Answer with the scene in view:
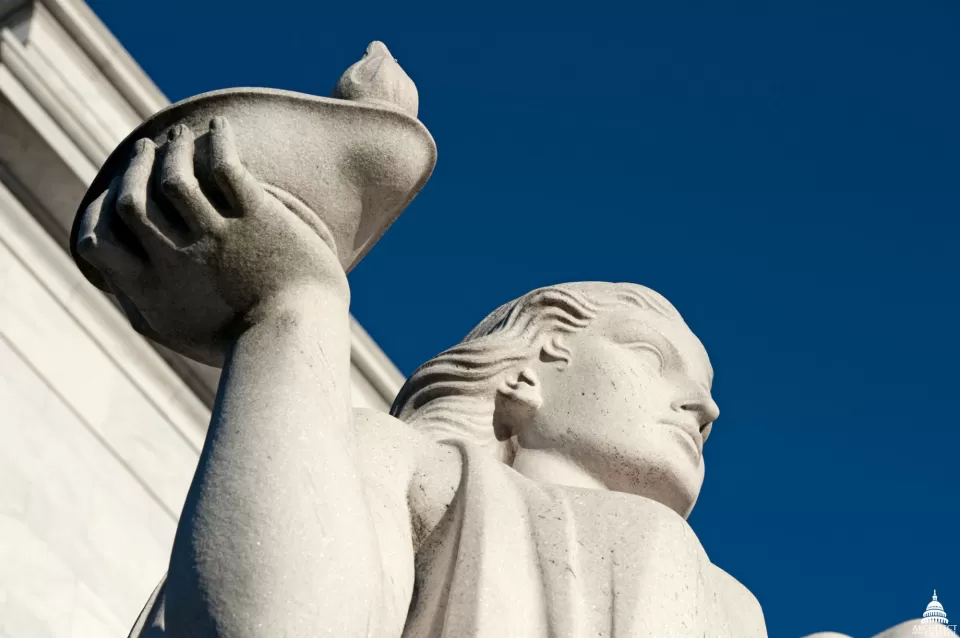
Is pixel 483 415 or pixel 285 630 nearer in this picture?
pixel 285 630

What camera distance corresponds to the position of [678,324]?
6.57 metres

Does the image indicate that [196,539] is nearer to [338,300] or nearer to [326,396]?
[326,396]

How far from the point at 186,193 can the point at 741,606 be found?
2092 mm

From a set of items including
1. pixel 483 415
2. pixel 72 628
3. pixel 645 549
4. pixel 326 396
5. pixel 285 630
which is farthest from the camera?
pixel 72 628

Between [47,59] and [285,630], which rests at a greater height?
[47,59]

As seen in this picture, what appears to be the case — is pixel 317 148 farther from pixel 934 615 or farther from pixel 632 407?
pixel 934 615

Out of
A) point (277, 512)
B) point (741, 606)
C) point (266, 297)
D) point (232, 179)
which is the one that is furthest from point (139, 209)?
point (741, 606)

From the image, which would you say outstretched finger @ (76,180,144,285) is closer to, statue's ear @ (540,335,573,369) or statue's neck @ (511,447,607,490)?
statue's neck @ (511,447,607,490)

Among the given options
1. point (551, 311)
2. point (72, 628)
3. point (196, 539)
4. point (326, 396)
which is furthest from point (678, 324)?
point (72, 628)

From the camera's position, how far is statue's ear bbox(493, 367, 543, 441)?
6.23m

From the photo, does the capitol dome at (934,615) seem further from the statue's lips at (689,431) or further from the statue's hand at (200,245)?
the statue's hand at (200,245)

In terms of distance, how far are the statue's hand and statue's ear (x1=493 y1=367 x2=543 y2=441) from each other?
1056 mm

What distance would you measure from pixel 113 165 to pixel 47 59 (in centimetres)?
780

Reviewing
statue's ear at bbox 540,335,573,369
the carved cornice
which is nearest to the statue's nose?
statue's ear at bbox 540,335,573,369
